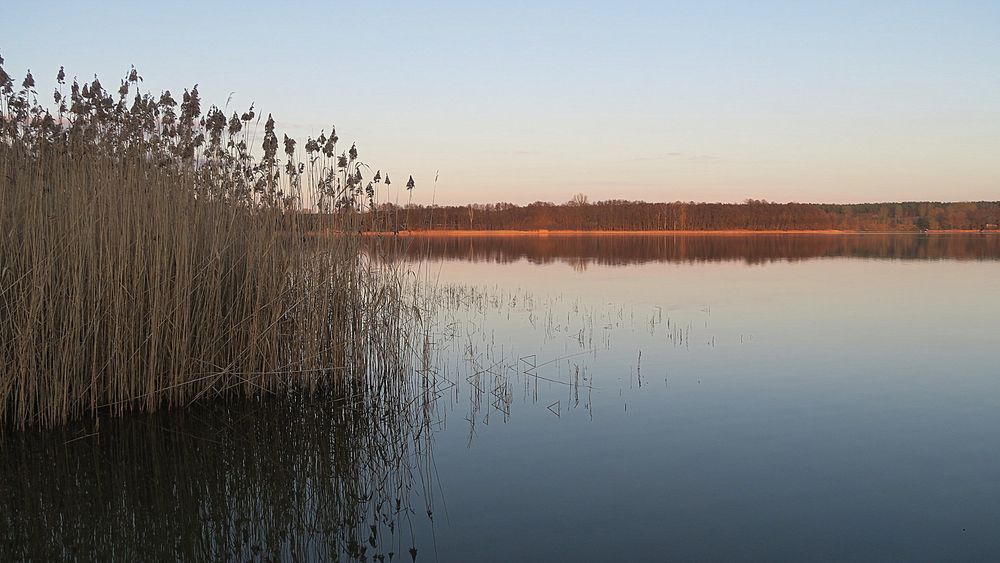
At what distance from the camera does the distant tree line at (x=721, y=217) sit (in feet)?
351

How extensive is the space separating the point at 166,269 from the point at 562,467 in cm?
368

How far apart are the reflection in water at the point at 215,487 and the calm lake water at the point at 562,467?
18mm

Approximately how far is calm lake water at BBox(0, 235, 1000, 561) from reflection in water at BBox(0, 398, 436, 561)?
0.06ft

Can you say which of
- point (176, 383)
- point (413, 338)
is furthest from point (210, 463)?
point (413, 338)

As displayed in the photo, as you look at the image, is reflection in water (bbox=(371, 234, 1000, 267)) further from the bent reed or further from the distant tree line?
the distant tree line

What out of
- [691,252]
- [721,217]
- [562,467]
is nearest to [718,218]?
[721,217]

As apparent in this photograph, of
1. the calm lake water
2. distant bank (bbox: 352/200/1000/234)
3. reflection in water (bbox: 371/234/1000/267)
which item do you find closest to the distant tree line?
distant bank (bbox: 352/200/1000/234)

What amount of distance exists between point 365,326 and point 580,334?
16.0 ft

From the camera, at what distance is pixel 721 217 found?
11612 centimetres

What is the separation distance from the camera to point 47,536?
3938mm

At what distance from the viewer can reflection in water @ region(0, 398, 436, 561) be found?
12.9 ft

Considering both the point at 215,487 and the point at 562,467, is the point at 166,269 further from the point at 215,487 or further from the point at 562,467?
the point at 562,467

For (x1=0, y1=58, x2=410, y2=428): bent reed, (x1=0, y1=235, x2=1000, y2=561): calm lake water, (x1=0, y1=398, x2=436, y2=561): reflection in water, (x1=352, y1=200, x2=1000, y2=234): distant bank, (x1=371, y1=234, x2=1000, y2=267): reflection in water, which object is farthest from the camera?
(x1=352, y1=200, x2=1000, y2=234): distant bank

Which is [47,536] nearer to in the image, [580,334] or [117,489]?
[117,489]
